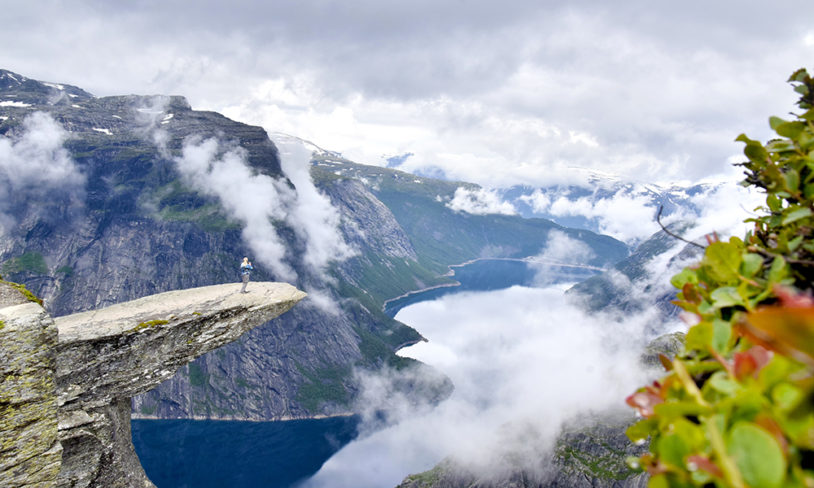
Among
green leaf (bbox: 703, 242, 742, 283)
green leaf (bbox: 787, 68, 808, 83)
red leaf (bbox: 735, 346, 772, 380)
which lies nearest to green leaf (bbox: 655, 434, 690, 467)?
red leaf (bbox: 735, 346, 772, 380)

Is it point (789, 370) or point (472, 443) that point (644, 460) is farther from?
point (472, 443)

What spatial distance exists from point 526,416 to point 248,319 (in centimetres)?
19672

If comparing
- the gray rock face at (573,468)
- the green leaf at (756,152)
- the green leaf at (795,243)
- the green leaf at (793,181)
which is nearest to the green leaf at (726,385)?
the green leaf at (795,243)

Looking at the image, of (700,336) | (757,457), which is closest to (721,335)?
(700,336)

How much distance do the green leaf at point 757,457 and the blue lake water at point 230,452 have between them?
18393cm

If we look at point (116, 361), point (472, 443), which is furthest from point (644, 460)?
point (472, 443)

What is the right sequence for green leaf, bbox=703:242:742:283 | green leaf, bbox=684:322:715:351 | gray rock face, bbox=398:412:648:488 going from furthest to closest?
gray rock face, bbox=398:412:648:488 → green leaf, bbox=703:242:742:283 → green leaf, bbox=684:322:715:351

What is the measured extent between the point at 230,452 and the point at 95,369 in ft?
626

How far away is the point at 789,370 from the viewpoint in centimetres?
146

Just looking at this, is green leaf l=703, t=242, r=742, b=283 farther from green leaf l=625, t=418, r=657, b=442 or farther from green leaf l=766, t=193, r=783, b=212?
green leaf l=625, t=418, r=657, b=442

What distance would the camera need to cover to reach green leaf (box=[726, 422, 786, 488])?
1.29 metres

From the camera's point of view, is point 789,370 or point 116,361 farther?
point 116,361

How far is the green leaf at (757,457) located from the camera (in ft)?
4.24

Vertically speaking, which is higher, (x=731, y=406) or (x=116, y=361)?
(x=116, y=361)
